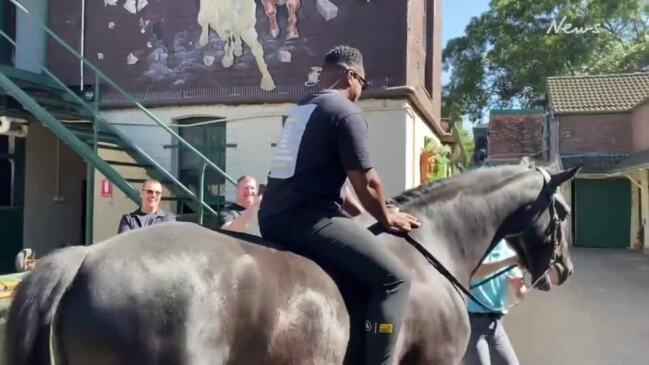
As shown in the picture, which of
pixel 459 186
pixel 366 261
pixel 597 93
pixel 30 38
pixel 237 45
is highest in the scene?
pixel 597 93

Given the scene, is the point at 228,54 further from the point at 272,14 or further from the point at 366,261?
the point at 366,261

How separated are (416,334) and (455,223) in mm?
827

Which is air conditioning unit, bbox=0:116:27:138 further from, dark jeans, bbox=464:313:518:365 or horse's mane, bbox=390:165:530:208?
horse's mane, bbox=390:165:530:208

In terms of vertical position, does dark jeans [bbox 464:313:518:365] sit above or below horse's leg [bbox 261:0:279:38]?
below

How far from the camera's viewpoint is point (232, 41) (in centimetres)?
1238

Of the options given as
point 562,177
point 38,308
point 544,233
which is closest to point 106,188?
point 544,233

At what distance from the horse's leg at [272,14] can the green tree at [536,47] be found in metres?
25.7

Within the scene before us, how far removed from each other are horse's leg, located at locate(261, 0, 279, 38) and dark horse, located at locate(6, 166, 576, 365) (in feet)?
29.5

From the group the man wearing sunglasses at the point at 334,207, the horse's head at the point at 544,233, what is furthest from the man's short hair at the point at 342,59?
the horse's head at the point at 544,233

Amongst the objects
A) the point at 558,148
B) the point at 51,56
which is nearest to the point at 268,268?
the point at 51,56

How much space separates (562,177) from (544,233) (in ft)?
1.21

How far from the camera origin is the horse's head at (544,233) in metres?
4.18

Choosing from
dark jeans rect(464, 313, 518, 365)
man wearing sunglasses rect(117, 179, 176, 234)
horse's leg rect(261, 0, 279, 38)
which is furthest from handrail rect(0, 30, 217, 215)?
dark jeans rect(464, 313, 518, 365)

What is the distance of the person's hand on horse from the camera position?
11.5 ft
